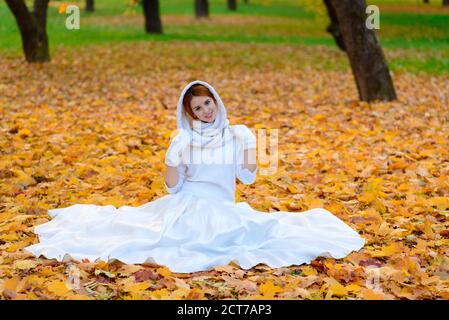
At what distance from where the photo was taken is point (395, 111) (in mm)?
11141

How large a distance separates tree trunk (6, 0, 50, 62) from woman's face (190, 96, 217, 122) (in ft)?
38.1

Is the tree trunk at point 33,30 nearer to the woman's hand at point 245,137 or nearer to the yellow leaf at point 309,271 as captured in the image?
the woman's hand at point 245,137

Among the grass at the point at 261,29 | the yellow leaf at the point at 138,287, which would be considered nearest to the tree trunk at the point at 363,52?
the grass at the point at 261,29

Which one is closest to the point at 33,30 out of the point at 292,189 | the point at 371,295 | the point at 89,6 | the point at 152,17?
the point at 152,17

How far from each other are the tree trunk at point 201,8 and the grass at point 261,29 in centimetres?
59

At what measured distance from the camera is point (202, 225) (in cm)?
502

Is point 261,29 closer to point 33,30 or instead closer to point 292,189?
point 33,30

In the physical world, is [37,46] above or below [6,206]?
above

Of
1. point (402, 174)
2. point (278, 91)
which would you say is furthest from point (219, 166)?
point (278, 91)

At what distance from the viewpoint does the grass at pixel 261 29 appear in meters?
21.1

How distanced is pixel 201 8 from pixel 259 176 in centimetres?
2868
